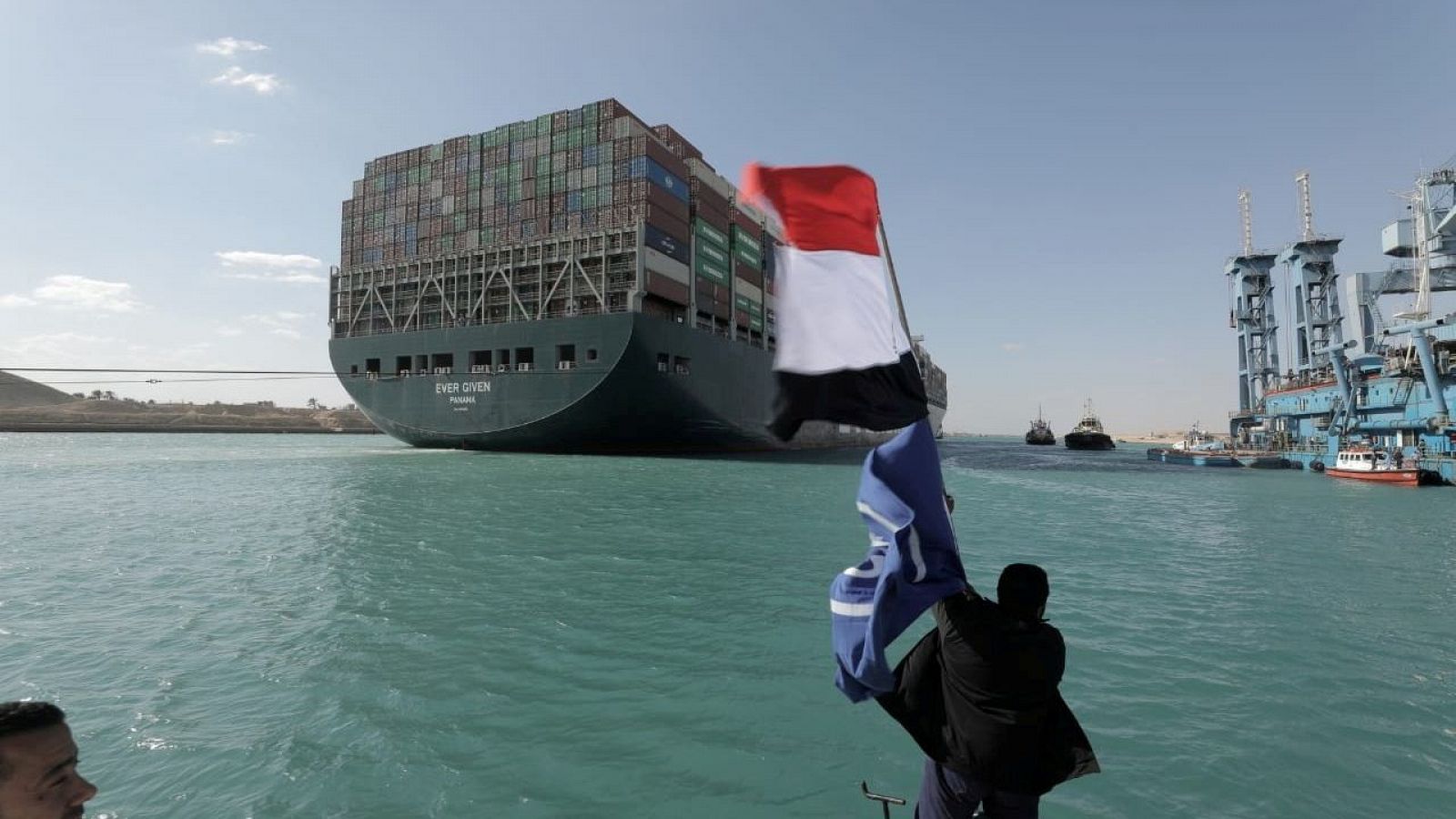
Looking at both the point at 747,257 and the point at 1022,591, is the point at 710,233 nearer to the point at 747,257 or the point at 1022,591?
the point at 747,257

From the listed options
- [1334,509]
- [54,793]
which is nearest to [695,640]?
[54,793]

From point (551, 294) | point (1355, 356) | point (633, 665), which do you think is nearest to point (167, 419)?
point (551, 294)

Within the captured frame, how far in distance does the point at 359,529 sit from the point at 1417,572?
20.1m

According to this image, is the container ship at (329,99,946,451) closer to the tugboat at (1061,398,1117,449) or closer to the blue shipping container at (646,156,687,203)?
the blue shipping container at (646,156,687,203)

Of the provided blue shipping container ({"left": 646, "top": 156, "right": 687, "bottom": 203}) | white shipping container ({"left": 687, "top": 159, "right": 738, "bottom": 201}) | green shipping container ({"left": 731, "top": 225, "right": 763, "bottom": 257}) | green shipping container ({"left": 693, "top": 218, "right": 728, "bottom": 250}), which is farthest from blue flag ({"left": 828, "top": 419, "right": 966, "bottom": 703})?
green shipping container ({"left": 731, "top": 225, "right": 763, "bottom": 257})

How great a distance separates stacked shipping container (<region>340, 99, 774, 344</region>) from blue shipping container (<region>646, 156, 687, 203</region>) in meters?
0.07

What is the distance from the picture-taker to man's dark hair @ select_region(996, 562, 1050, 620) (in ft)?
8.17

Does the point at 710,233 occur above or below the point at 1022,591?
above

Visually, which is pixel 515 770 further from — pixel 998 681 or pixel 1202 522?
pixel 1202 522

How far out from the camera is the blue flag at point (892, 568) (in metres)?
2.67

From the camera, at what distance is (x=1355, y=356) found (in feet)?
116

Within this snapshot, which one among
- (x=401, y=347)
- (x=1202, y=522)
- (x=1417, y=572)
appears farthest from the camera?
(x=401, y=347)

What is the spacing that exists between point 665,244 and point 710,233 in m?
5.83

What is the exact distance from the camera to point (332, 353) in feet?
140
